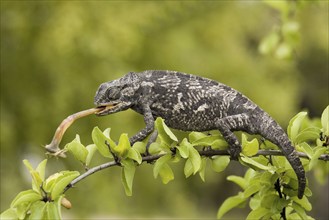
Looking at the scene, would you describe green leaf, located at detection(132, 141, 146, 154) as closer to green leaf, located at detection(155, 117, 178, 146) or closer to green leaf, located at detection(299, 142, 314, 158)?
green leaf, located at detection(155, 117, 178, 146)

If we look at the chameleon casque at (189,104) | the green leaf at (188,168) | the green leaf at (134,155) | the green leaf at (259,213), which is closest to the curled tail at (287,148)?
the chameleon casque at (189,104)

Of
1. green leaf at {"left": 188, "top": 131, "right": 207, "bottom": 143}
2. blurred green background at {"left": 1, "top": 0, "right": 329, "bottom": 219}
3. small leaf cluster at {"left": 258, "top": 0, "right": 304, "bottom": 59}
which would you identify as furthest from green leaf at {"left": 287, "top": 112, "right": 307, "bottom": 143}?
blurred green background at {"left": 1, "top": 0, "right": 329, "bottom": 219}

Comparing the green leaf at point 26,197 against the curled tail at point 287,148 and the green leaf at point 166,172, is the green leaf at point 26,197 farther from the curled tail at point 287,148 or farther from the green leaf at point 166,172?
the curled tail at point 287,148

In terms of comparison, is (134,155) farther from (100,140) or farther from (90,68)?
(90,68)

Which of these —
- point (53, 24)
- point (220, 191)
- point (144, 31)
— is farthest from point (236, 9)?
point (220, 191)

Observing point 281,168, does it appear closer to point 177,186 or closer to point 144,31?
point 144,31
